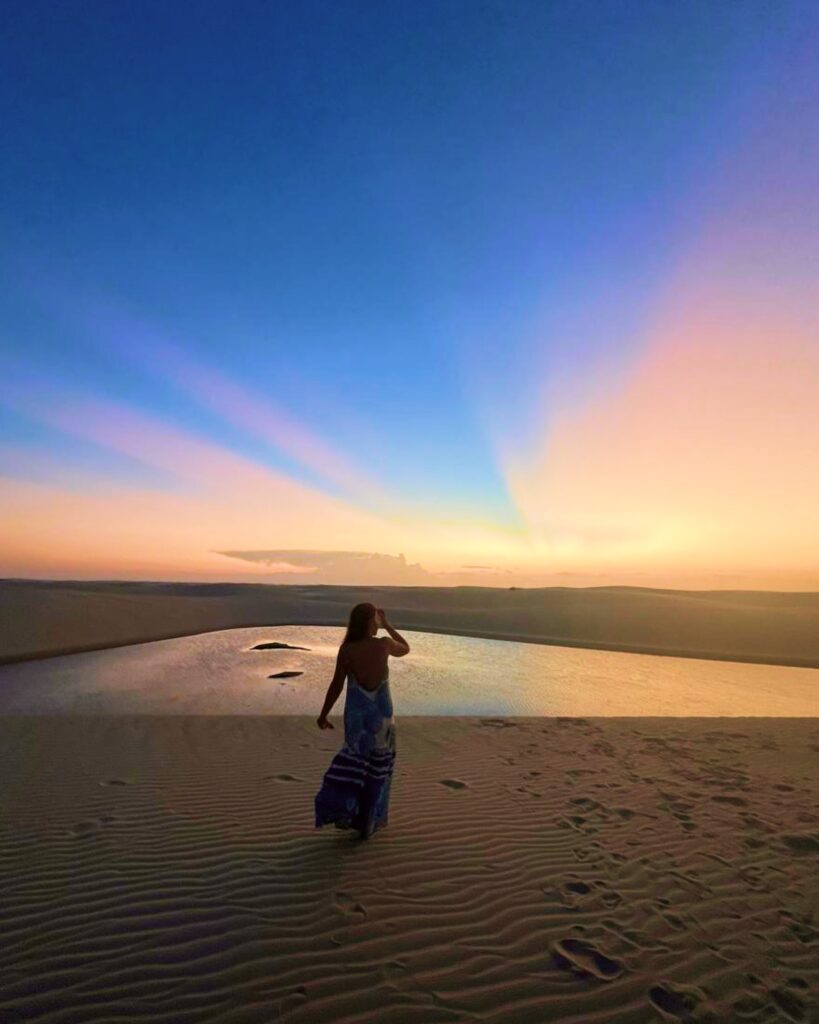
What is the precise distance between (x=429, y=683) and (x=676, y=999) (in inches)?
545

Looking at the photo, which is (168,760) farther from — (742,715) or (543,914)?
(742,715)

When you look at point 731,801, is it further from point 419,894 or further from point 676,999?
point 419,894

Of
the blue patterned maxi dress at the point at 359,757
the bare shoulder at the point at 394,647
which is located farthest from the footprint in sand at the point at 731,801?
the bare shoulder at the point at 394,647

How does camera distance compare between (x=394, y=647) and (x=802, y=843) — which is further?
(x=802, y=843)

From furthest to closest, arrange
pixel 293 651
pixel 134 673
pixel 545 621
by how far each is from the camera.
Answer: pixel 545 621 < pixel 293 651 < pixel 134 673

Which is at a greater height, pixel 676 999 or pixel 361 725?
pixel 361 725

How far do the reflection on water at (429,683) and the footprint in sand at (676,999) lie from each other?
9.54 metres

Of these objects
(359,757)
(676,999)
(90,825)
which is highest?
(359,757)

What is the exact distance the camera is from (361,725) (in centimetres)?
545

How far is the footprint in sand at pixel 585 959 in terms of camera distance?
3.89m

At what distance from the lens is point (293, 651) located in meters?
24.2

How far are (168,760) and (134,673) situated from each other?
11118 mm

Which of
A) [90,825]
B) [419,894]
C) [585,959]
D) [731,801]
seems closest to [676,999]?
[585,959]

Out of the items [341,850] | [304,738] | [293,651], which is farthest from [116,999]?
[293,651]
